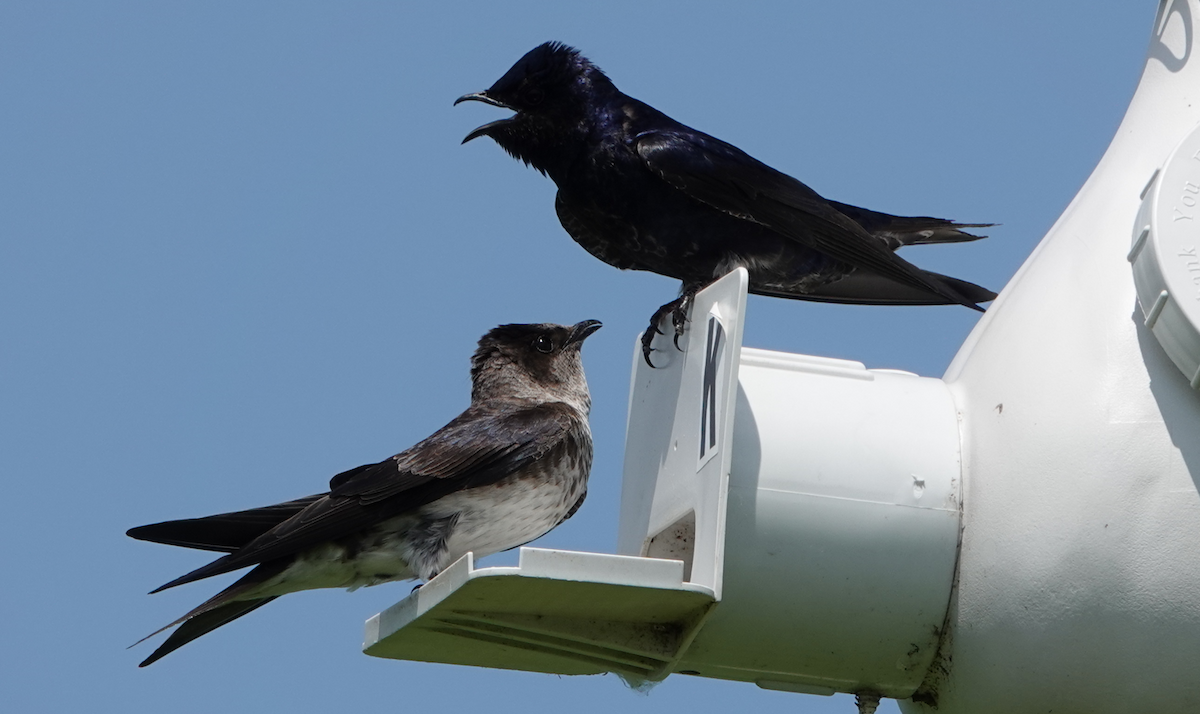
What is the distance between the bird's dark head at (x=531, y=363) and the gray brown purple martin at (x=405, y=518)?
2.46 ft

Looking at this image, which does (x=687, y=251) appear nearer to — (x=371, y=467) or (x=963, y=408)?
(x=371, y=467)

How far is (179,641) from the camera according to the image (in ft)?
16.3

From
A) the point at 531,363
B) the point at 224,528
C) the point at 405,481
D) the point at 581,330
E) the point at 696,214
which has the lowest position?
the point at 224,528

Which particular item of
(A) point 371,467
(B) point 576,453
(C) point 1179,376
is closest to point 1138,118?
(C) point 1179,376

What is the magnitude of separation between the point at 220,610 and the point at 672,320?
1672 millimetres

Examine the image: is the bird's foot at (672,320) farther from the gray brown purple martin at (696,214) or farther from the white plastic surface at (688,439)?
the gray brown purple martin at (696,214)

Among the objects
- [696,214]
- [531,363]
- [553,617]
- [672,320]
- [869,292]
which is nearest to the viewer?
[553,617]

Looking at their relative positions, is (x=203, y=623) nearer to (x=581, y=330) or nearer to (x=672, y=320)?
(x=672, y=320)

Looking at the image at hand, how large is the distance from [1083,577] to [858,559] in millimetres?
498

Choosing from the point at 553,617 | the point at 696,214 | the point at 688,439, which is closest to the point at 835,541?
the point at 688,439

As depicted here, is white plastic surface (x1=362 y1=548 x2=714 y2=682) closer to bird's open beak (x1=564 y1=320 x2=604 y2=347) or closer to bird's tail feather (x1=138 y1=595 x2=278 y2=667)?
bird's tail feather (x1=138 y1=595 x2=278 y2=667)

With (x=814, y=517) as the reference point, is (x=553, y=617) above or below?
below

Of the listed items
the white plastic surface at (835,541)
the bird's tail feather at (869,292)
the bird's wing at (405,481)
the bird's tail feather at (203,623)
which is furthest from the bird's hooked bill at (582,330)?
the white plastic surface at (835,541)

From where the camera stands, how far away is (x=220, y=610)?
5.14 meters
